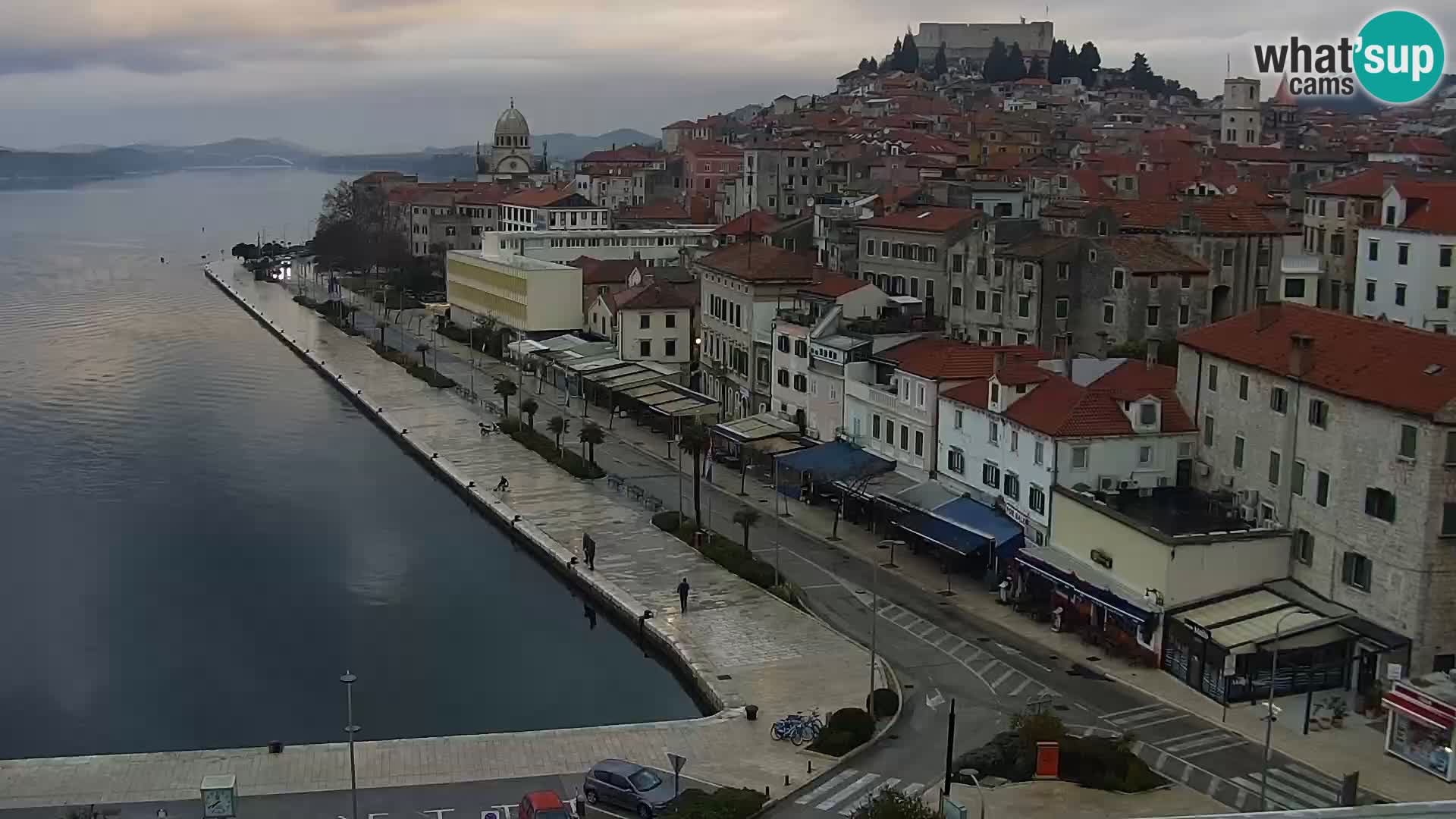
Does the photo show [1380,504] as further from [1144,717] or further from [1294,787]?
[1294,787]

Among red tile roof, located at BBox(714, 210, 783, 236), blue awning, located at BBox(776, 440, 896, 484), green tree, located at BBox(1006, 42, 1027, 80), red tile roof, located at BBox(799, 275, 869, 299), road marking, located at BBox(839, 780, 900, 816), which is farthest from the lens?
green tree, located at BBox(1006, 42, 1027, 80)

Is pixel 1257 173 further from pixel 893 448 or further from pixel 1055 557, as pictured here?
pixel 1055 557

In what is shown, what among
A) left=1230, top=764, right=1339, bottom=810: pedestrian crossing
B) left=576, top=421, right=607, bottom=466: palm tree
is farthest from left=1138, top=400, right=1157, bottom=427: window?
left=576, top=421, right=607, bottom=466: palm tree

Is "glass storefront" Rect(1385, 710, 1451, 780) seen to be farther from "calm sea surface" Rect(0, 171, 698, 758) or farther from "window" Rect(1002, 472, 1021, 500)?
"calm sea surface" Rect(0, 171, 698, 758)

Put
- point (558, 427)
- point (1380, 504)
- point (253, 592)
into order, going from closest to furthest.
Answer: point (1380, 504) → point (253, 592) → point (558, 427)

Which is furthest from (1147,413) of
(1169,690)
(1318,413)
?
(1169,690)

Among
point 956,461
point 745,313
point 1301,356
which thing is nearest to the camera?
point 1301,356
